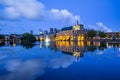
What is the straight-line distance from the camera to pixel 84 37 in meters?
166

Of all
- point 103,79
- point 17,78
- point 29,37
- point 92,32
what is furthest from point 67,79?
point 29,37

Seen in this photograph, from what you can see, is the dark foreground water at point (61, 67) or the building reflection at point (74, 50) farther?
the building reflection at point (74, 50)

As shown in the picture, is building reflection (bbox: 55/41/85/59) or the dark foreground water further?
building reflection (bbox: 55/41/85/59)

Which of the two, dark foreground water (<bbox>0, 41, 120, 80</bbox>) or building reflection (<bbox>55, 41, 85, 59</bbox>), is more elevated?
building reflection (<bbox>55, 41, 85, 59</bbox>)

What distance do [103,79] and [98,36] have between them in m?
145

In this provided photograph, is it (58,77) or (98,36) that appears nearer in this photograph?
(58,77)

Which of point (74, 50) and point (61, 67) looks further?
point (74, 50)

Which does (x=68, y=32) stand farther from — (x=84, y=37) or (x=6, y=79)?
(x=6, y=79)

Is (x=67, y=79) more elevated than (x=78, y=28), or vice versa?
(x=78, y=28)

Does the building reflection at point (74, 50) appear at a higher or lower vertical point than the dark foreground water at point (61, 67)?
higher

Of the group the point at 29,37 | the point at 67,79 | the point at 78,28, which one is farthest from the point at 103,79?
the point at 78,28

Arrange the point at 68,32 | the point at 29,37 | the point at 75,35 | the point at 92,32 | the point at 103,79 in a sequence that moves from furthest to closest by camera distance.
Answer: the point at 68,32 → the point at 75,35 → the point at 29,37 → the point at 92,32 → the point at 103,79

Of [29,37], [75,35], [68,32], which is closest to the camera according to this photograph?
[29,37]

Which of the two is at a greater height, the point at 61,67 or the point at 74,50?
the point at 74,50
